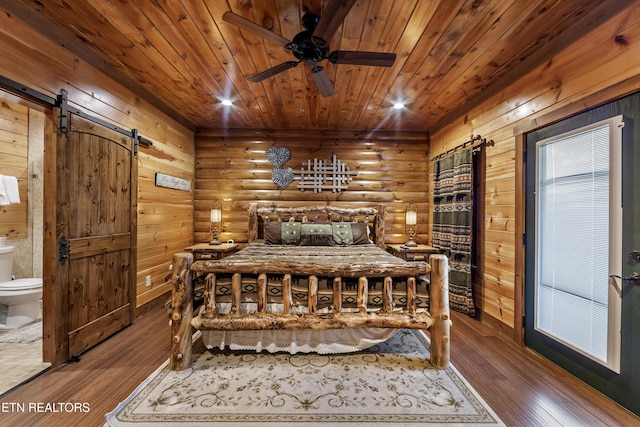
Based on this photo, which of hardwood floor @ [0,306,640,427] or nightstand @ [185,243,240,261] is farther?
nightstand @ [185,243,240,261]

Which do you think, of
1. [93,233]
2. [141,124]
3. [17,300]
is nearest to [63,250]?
[93,233]

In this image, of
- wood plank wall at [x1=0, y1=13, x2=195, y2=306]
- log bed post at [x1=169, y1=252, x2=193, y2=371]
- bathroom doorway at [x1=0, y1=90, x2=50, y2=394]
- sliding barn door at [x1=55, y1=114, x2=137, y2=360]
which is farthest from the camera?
bathroom doorway at [x1=0, y1=90, x2=50, y2=394]

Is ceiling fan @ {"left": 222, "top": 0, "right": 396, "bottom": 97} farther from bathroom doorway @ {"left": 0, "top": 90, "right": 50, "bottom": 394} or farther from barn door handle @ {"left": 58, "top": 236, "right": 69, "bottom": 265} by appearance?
bathroom doorway @ {"left": 0, "top": 90, "right": 50, "bottom": 394}

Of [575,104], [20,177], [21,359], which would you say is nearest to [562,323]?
[575,104]

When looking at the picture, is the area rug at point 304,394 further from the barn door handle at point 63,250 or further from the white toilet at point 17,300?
the white toilet at point 17,300

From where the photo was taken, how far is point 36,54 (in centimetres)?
190

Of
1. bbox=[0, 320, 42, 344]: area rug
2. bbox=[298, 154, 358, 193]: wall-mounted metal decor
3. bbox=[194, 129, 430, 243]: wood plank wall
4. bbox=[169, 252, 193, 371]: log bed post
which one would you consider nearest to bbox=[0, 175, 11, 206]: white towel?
bbox=[0, 320, 42, 344]: area rug

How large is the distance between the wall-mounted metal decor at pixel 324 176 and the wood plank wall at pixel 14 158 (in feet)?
11.4

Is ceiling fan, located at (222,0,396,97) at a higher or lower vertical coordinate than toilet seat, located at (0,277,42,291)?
higher

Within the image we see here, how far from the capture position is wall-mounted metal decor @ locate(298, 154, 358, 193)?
4.25m

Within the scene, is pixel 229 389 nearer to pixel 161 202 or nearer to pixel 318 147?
pixel 161 202

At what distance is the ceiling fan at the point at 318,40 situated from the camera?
4.95 feet

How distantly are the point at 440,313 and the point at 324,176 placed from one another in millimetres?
2758

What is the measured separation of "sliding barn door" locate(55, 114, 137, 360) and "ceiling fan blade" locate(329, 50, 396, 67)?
2.19 m
